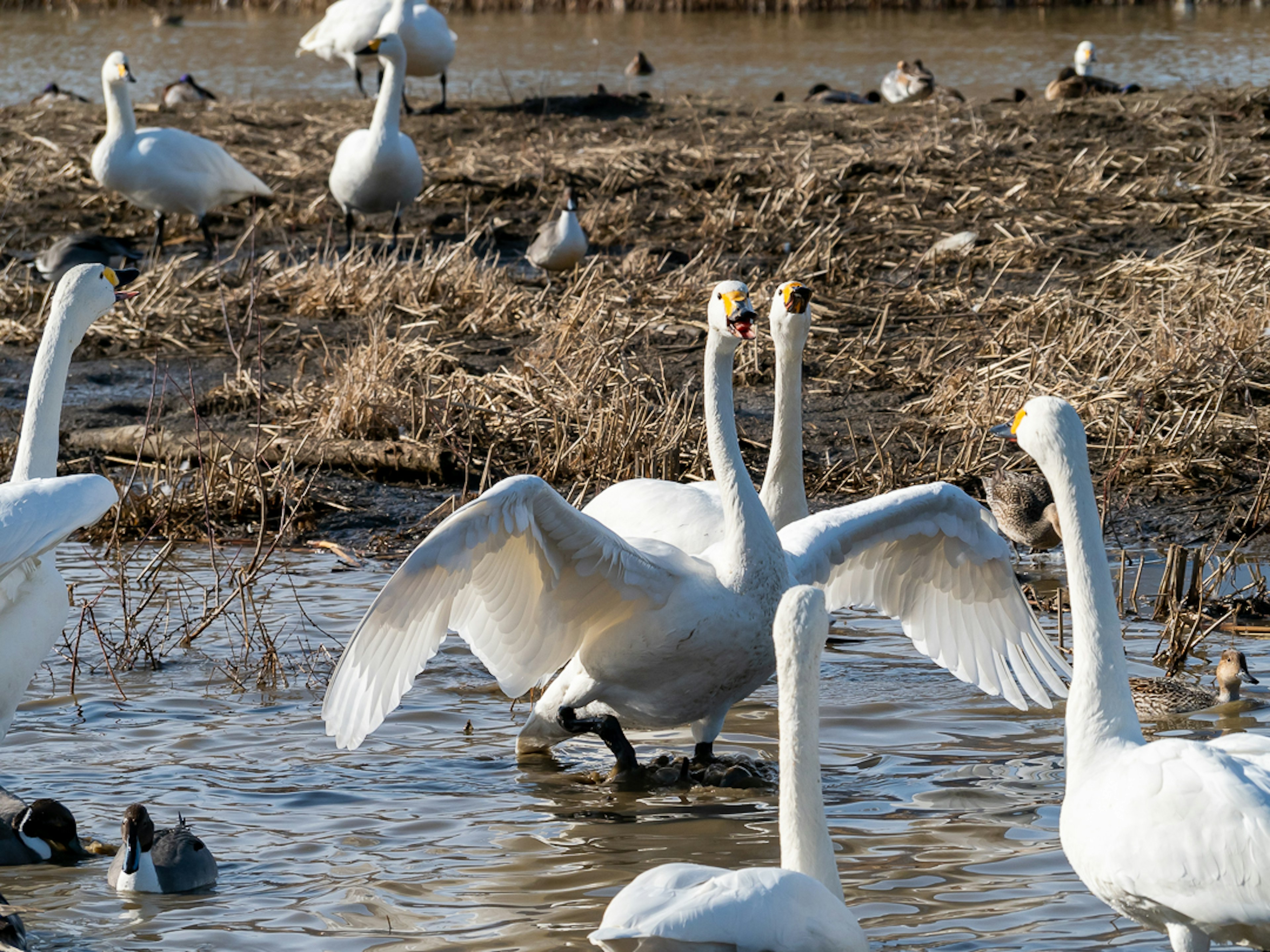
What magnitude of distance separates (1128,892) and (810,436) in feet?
16.2

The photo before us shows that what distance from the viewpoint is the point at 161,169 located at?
38.6 feet

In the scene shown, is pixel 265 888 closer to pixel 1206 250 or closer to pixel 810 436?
pixel 810 436

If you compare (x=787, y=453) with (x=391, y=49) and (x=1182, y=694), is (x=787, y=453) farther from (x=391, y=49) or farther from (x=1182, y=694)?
(x=391, y=49)

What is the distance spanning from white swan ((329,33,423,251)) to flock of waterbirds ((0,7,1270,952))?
6.21 metres

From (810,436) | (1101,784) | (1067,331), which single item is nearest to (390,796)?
(1101,784)

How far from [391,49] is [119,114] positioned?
→ 2.17 m

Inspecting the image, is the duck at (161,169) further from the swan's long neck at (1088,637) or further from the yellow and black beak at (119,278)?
the swan's long neck at (1088,637)

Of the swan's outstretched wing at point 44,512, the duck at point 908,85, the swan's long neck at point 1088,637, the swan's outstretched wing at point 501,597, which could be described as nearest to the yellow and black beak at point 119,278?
the swan's outstretched wing at point 44,512

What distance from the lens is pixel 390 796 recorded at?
4965mm

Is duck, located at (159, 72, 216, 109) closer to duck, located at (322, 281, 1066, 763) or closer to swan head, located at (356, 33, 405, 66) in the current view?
swan head, located at (356, 33, 405, 66)

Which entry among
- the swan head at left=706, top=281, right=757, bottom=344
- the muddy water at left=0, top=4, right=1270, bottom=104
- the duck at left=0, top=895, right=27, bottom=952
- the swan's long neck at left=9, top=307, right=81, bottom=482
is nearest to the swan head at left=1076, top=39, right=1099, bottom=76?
the muddy water at left=0, top=4, right=1270, bottom=104

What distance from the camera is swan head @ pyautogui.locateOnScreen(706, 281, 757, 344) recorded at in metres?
5.17

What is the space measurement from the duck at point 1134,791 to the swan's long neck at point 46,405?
2619mm

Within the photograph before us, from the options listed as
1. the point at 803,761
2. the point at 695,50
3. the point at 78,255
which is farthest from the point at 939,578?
the point at 695,50
